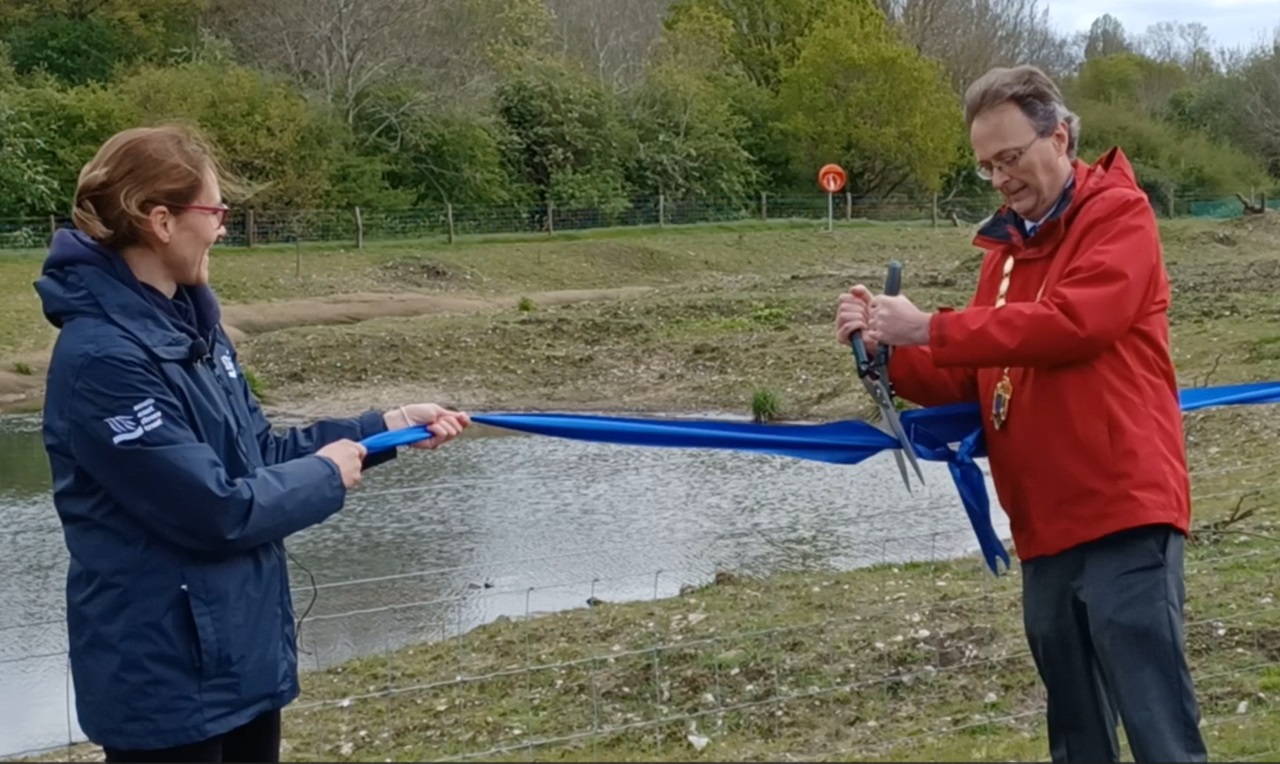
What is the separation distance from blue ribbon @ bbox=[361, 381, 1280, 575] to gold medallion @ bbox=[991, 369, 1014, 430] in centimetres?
23

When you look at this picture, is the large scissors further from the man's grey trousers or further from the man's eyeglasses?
the man's grey trousers

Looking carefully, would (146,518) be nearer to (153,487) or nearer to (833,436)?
(153,487)

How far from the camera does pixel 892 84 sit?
50.2 m

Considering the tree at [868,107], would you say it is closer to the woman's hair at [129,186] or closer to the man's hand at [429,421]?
the man's hand at [429,421]

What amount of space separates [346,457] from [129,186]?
0.70m

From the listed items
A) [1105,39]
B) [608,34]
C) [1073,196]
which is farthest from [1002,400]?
[1105,39]

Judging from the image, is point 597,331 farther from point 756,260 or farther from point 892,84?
point 892,84

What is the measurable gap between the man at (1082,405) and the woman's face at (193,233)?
4.85 feet

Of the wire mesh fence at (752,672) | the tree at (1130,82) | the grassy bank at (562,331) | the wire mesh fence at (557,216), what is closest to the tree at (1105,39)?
the tree at (1130,82)

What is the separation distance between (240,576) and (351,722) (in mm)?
3340

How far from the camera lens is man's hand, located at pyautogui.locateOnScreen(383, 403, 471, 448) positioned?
3.70 metres

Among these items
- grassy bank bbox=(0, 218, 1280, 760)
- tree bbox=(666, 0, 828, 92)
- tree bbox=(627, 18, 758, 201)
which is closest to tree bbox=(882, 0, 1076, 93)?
tree bbox=(666, 0, 828, 92)

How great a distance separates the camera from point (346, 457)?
324 cm

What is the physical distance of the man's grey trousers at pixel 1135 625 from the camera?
342 centimetres
